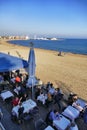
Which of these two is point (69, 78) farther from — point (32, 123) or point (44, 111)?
point (32, 123)

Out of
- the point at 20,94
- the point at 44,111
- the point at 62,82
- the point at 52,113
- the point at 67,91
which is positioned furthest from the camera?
the point at 62,82

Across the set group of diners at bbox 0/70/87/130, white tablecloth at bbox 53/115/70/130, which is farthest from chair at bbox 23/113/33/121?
white tablecloth at bbox 53/115/70/130

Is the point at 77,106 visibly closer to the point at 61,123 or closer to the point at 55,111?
the point at 55,111

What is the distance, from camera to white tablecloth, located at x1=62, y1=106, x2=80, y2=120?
20.5 feet

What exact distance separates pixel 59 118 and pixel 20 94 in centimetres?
262

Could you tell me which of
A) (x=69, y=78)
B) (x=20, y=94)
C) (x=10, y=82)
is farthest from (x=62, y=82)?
(x=20, y=94)

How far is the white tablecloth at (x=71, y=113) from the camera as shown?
20.5ft

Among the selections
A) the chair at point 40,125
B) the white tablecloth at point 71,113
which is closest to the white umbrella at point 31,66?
the white tablecloth at point 71,113

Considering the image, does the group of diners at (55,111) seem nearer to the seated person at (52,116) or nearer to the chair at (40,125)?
the seated person at (52,116)

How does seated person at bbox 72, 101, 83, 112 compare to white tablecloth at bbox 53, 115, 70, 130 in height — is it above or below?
above

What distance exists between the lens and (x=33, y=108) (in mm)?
6695

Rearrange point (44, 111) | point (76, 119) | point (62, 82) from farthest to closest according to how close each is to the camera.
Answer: point (62, 82) < point (44, 111) < point (76, 119)

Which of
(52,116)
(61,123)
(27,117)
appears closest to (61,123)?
(61,123)

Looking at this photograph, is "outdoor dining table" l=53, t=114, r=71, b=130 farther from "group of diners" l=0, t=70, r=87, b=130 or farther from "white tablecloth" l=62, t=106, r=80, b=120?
"white tablecloth" l=62, t=106, r=80, b=120
